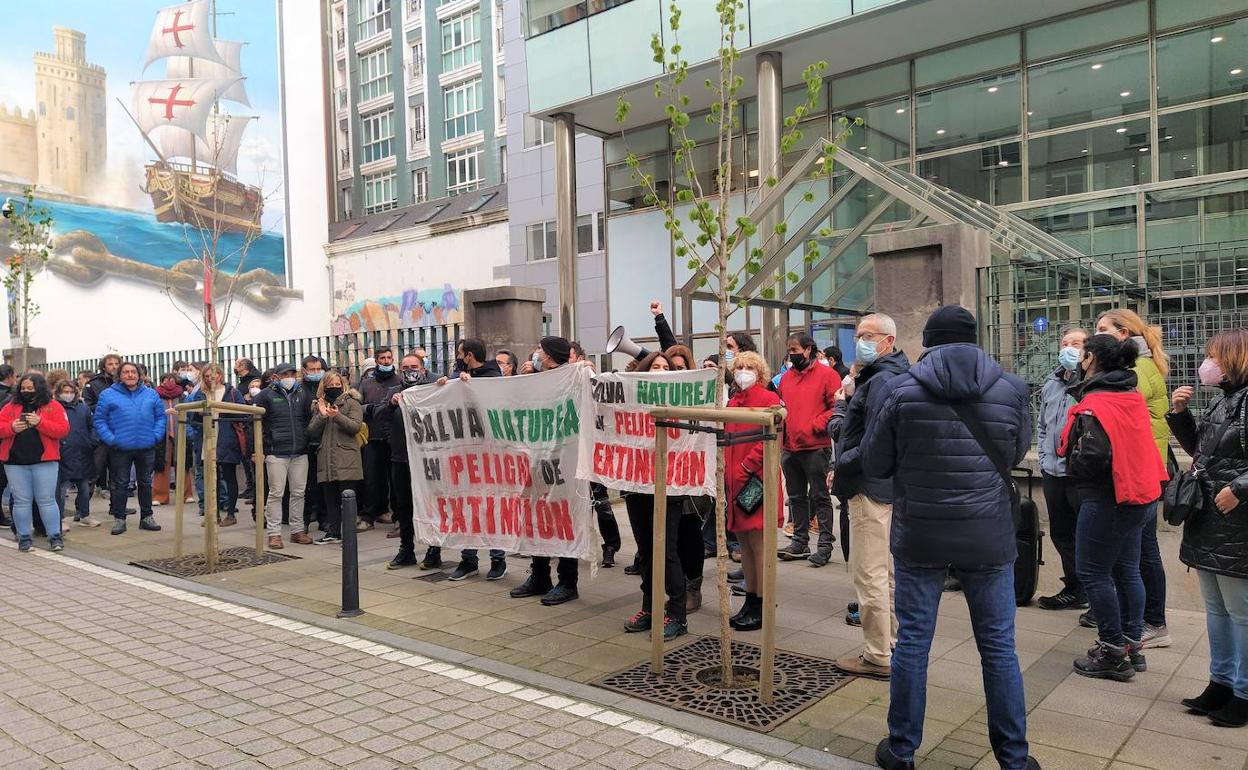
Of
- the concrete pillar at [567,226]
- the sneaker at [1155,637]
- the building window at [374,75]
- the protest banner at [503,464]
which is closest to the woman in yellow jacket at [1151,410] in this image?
the sneaker at [1155,637]

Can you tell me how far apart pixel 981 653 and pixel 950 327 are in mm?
1419

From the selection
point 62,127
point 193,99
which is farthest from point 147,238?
point 193,99

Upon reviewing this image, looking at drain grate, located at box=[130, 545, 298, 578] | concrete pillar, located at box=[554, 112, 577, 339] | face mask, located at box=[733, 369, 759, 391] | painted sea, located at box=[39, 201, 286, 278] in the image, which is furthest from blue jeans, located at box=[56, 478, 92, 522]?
painted sea, located at box=[39, 201, 286, 278]

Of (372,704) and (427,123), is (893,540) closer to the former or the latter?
(372,704)

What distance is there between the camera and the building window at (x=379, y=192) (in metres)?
48.7

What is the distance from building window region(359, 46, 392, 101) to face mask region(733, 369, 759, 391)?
155 feet

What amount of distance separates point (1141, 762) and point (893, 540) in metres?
1.46

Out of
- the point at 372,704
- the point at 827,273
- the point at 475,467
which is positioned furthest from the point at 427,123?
the point at 372,704

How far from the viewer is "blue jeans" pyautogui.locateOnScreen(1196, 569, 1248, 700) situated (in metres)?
4.18

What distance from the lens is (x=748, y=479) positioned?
19.0 ft

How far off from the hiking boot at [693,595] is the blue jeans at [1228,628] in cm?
328

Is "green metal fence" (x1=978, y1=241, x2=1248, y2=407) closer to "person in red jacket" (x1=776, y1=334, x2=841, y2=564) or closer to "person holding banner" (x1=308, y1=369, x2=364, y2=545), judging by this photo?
"person in red jacket" (x1=776, y1=334, x2=841, y2=564)

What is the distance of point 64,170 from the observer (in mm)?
46781

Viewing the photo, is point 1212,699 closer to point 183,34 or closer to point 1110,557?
point 1110,557
